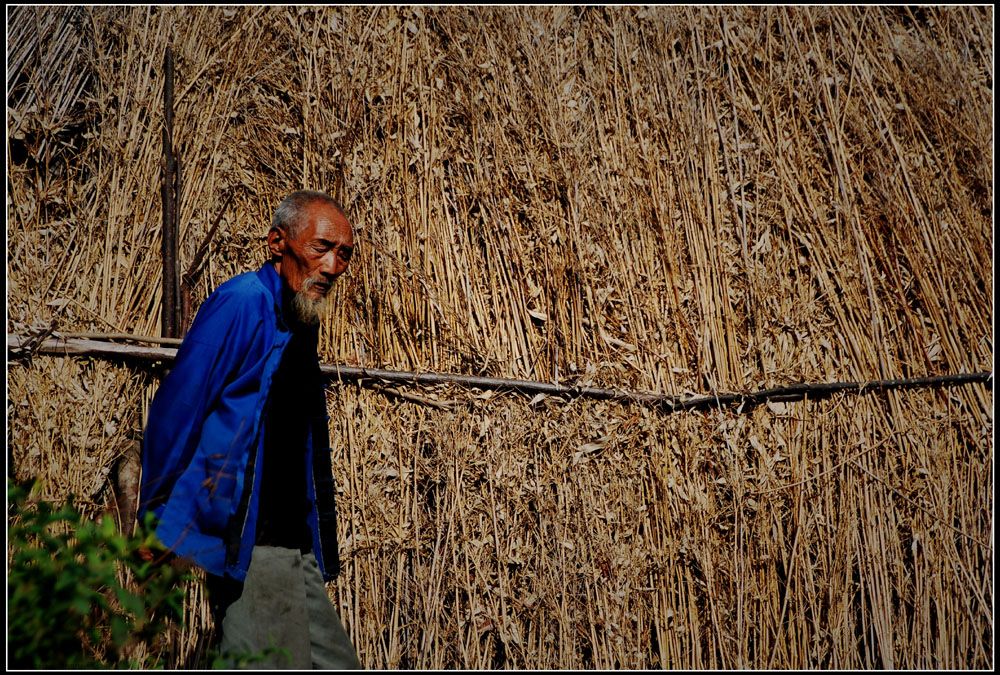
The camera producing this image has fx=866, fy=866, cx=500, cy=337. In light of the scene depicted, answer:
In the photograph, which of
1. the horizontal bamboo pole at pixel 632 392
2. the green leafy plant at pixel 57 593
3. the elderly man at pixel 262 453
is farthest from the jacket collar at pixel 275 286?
the green leafy plant at pixel 57 593

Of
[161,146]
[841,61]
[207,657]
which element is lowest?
[207,657]

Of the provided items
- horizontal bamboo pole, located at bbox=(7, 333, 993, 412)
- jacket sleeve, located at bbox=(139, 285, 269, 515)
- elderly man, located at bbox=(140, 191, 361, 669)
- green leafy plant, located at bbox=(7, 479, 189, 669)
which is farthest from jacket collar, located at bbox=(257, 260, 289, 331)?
green leafy plant, located at bbox=(7, 479, 189, 669)

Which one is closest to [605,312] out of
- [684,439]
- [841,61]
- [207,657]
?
[684,439]

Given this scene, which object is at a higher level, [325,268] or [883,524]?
[325,268]

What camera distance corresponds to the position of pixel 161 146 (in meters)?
3.02

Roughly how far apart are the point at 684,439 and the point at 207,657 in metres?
1.79

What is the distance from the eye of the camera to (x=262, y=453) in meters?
2.31

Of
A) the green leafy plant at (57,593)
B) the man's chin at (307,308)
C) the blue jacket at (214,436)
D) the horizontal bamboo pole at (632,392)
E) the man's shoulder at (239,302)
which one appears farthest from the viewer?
the horizontal bamboo pole at (632,392)

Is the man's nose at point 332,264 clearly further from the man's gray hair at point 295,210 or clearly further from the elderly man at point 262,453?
the man's gray hair at point 295,210

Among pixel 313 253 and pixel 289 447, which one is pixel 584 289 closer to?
pixel 313 253

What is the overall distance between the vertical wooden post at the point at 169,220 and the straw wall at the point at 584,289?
0.15 feet

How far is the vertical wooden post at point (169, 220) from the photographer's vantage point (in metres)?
2.91

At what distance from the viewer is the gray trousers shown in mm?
2266

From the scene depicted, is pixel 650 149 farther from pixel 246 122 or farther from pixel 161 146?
pixel 161 146
